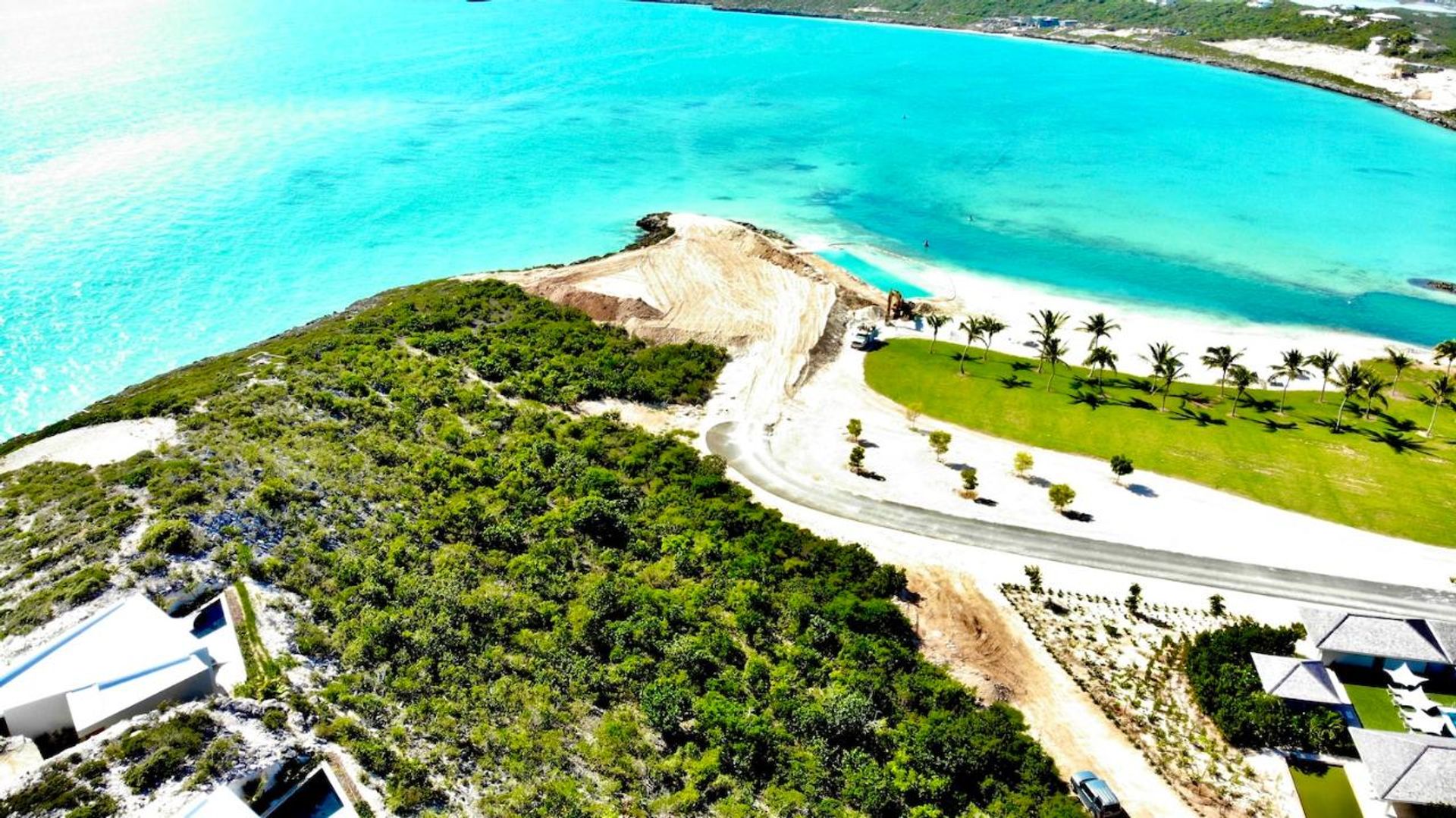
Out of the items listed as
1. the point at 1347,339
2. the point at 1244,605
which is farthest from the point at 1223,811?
the point at 1347,339

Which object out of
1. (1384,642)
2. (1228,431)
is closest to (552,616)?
(1384,642)

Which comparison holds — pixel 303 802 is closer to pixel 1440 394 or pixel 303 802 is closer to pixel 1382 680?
pixel 1382 680

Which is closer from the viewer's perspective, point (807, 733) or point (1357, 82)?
point (807, 733)

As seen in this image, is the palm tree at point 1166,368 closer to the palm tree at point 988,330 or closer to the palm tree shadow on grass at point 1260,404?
the palm tree shadow on grass at point 1260,404

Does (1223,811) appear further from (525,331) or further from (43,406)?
(43,406)

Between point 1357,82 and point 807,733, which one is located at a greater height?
point 1357,82

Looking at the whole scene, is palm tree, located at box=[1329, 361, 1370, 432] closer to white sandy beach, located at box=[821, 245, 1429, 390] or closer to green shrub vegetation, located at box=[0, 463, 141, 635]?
white sandy beach, located at box=[821, 245, 1429, 390]
